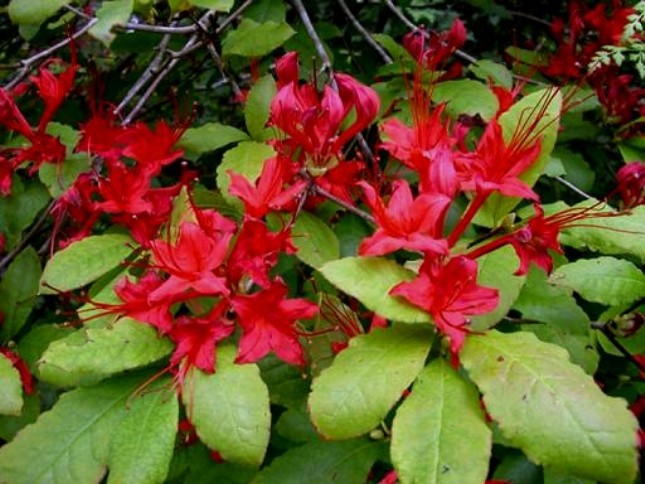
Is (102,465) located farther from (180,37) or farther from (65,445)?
(180,37)

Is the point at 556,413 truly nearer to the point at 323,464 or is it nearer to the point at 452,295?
the point at 452,295

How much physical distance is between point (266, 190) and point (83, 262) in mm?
326

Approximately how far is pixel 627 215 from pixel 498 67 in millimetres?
607

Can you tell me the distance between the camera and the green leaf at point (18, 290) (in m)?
1.43

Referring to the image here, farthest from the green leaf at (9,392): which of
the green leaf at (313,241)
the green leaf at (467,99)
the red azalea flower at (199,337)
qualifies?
the green leaf at (467,99)

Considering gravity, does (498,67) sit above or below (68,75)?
below

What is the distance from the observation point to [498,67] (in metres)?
1.63

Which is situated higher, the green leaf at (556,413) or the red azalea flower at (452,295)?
the red azalea flower at (452,295)

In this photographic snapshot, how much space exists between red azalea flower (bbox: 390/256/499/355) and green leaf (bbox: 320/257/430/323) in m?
0.01

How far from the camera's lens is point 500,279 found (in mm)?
1087

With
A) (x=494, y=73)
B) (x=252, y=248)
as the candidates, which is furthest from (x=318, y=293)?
(x=494, y=73)

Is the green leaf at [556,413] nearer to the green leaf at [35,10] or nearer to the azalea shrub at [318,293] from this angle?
the azalea shrub at [318,293]

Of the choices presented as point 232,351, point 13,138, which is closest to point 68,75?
point 13,138

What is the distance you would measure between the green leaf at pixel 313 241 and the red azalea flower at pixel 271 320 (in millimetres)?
132
